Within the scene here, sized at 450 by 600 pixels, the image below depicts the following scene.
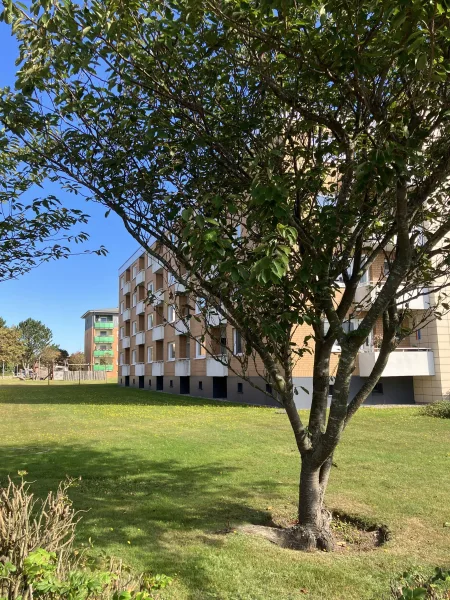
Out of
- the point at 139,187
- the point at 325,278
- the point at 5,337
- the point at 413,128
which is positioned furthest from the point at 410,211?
the point at 5,337

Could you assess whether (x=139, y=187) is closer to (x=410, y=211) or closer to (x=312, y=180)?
(x=312, y=180)

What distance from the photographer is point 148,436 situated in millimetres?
13273

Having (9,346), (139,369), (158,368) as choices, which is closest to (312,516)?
(158,368)

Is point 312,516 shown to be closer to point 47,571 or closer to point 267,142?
point 47,571

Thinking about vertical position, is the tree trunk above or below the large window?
below

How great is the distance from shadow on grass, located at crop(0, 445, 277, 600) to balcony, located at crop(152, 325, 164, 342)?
86.0ft

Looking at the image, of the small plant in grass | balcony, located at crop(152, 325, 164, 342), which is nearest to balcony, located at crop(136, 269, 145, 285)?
balcony, located at crop(152, 325, 164, 342)

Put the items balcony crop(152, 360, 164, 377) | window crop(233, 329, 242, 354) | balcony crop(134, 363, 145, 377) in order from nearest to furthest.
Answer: window crop(233, 329, 242, 354) → balcony crop(152, 360, 164, 377) → balcony crop(134, 363, 145, 377)

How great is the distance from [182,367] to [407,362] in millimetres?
15371

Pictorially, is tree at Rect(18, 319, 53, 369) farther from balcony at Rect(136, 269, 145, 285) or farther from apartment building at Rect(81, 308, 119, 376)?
balcony at Rect(136, 269, 145, 285)

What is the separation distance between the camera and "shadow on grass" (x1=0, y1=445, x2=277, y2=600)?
16.4ft

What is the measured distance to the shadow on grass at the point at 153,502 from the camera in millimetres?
5012

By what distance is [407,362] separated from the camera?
22.6m

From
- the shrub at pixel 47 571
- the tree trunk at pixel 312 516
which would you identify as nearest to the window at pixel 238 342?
the tree trunk at pixel 312 516
